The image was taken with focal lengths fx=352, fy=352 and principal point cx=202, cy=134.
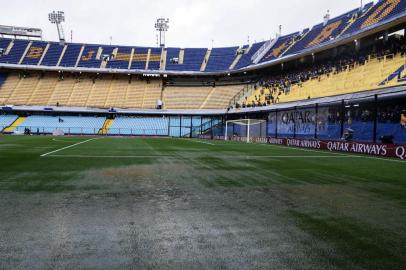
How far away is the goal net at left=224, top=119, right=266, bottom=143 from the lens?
4081 cm

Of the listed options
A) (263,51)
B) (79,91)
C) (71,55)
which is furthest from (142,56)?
(263,51)

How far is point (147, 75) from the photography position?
232ft

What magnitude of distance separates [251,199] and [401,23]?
35.4m

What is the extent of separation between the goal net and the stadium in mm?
291

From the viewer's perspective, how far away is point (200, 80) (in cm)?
7088

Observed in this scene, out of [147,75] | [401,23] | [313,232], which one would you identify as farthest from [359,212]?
[147,75]

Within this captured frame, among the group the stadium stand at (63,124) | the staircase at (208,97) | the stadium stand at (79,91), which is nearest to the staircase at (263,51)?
the staircase at (208,97)

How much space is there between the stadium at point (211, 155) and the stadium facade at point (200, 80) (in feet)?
1.01

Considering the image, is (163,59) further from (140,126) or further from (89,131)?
(89,131)

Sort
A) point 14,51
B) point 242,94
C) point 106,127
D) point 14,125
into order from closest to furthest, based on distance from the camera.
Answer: point 242,94 < point 14,125 < point 106,127 < point 14,51

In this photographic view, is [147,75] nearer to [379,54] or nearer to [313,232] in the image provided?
[379,54]

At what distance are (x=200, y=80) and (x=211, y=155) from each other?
53768mm

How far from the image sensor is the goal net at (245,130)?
40812 mm

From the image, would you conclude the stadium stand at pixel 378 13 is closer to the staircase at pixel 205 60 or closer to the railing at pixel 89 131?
the staircase at pixel 205 60
